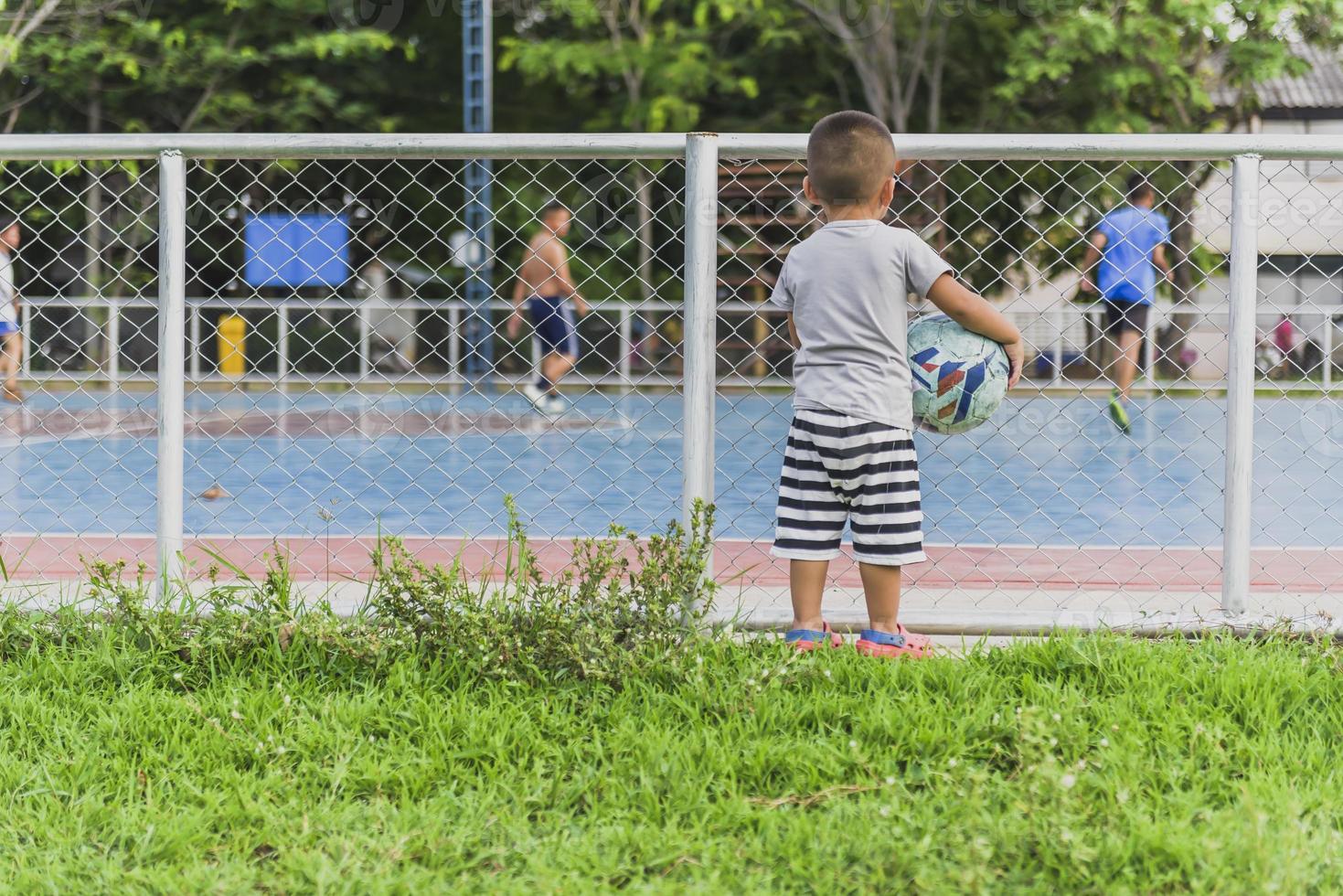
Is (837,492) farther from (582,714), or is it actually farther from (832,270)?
(582,714)

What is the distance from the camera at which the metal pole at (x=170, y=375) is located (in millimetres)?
4055

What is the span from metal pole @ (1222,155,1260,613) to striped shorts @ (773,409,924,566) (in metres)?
0.95

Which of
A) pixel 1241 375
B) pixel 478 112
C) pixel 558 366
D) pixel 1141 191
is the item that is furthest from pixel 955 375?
pixel 478 112

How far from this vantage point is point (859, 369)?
3676 millimetres

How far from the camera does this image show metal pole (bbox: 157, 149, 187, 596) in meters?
4.05

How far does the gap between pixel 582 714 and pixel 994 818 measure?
1.03 metres

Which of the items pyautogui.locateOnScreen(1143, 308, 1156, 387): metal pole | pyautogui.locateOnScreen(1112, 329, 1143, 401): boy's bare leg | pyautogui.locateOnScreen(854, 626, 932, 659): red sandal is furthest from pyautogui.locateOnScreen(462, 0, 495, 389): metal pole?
pyautogui.locateOnScreen(854, 626, 932, 659): red sandal

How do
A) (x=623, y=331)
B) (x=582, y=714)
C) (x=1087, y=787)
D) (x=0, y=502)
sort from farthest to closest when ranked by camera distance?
1. (x=623, y=331)
2. (x=0, y=502)
3. (x=582, y=714)
4. (x=1087, y=787)

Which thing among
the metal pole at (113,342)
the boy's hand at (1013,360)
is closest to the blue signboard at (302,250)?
the metal pole at (113,342)

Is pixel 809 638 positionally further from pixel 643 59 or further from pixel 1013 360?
pixel 643 59

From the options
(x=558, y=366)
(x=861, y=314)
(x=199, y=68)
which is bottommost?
(x=558, y=366)

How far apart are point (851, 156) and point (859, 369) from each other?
553mm

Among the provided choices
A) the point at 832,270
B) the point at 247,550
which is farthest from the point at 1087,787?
the point at 247,550

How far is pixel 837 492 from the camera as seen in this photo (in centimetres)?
378
